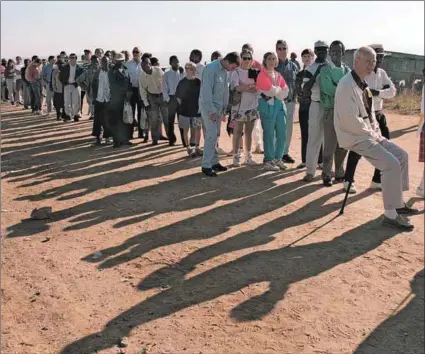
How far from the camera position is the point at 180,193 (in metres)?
6.76

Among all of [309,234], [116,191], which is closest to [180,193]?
[116,191]

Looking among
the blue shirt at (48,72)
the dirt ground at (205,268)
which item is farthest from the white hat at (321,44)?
the blue shirt at (48,72)

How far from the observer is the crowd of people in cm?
528

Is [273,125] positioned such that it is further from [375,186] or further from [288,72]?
[375,186]

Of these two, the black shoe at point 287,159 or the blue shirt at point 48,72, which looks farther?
the blue shirt at point 48,72

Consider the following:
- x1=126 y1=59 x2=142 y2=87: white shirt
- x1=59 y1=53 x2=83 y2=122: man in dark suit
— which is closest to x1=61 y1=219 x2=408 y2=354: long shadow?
x1=126 y1=59 x2=142 y2=87: white shirt

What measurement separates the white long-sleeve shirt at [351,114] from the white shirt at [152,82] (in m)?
5.10

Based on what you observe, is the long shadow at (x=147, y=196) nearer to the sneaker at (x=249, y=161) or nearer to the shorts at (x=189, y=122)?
the sneaker at (x=249, y=161)

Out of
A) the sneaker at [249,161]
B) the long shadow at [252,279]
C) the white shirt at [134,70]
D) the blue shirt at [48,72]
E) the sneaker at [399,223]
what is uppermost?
the blue shirt at [48,72]

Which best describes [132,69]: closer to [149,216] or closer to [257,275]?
[149,216]

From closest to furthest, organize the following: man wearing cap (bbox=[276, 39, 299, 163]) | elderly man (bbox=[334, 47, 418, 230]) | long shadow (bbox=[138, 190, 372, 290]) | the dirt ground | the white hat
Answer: the dirt ground, long shadow (bbox=[138, 190, 372, 290]), elderly man (bbox=[334, 47, 418, 230]), the white hat, man wearing cap (bbox=[276, 39, 299, 163])

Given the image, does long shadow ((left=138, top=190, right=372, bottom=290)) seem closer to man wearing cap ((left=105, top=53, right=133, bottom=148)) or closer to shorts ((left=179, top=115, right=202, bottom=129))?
shorts ((left=179, top=115, right=202, bottom=129))

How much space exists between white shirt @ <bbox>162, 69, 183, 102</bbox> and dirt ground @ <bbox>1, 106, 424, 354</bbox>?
8.11ft

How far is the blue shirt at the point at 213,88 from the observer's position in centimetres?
708
